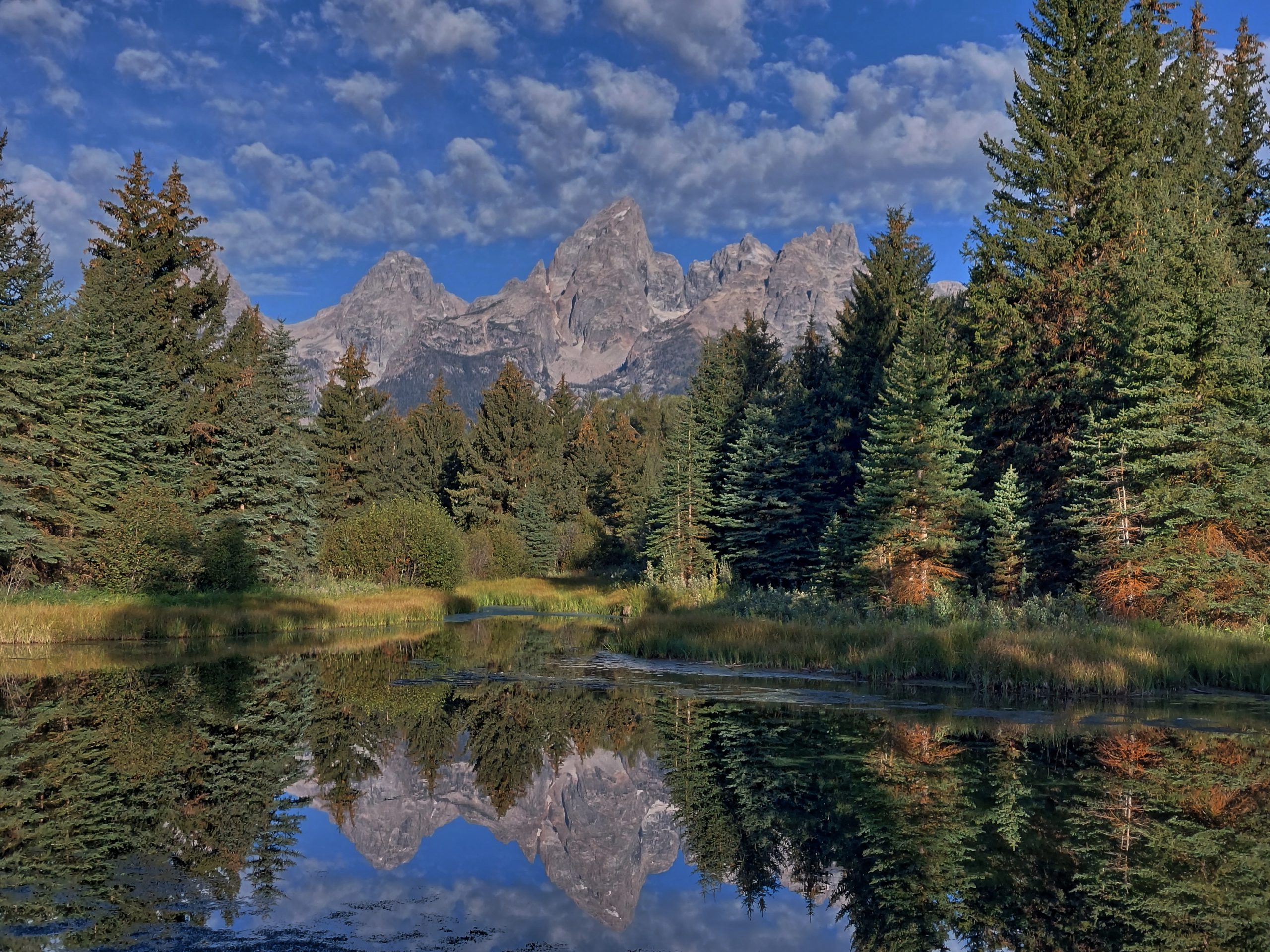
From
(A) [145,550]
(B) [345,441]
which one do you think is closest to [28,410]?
(A) [145,550]

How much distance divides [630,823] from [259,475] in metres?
34.8

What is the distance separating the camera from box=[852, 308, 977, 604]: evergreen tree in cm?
2788

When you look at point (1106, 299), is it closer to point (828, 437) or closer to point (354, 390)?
point (828, 437)

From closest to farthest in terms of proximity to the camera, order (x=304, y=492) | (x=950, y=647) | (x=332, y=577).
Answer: (x=950, y=647) < (x=332, y=577) < (x=304, y=492)

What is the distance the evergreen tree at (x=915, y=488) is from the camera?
91.5 ft

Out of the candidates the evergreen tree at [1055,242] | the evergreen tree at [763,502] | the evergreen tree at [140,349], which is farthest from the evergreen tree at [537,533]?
the evergreen tree at [1055,242]

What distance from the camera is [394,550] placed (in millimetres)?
45062

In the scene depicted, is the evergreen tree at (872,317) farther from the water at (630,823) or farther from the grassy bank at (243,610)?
the water at (630,823)

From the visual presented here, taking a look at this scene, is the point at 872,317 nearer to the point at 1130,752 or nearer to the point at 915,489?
the point at 915,489

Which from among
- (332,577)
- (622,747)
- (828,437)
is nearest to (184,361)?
(332,577)

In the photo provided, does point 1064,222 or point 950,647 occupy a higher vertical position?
point 1064,222

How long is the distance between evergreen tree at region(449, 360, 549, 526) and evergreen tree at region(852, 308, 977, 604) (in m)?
42.1

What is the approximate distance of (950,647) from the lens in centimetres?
1908

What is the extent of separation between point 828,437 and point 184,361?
31637 mm
